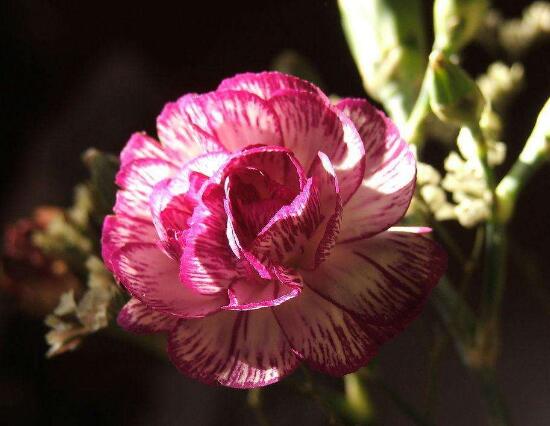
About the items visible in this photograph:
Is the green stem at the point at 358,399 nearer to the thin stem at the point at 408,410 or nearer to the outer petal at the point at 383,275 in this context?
the thin stem at the point at 408,410

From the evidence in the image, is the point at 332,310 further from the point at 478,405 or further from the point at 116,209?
the point at 478,405

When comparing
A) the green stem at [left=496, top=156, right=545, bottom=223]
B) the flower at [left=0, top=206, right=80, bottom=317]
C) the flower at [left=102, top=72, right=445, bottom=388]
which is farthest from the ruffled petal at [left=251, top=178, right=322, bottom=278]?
the flower at [left=0, top=206, right=80, bottom=317]

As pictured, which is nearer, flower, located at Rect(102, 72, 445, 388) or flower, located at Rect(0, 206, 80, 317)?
flower, located at Rect(102, 72, 445, 388)

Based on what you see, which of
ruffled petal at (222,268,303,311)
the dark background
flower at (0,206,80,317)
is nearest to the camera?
ruffled petal at (222,268,303,311)

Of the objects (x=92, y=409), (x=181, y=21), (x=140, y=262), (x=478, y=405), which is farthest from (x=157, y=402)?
(x=140, y=262)

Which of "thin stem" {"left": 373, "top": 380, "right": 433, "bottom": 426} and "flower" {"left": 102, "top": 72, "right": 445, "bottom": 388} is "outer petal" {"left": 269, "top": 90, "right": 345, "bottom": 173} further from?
"thin stem" {"left": 373, "top": 380, "right": 433, "bottom": 426}

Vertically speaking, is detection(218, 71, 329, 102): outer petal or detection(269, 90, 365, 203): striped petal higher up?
detection(218, 71, 329, 102): outer petal
